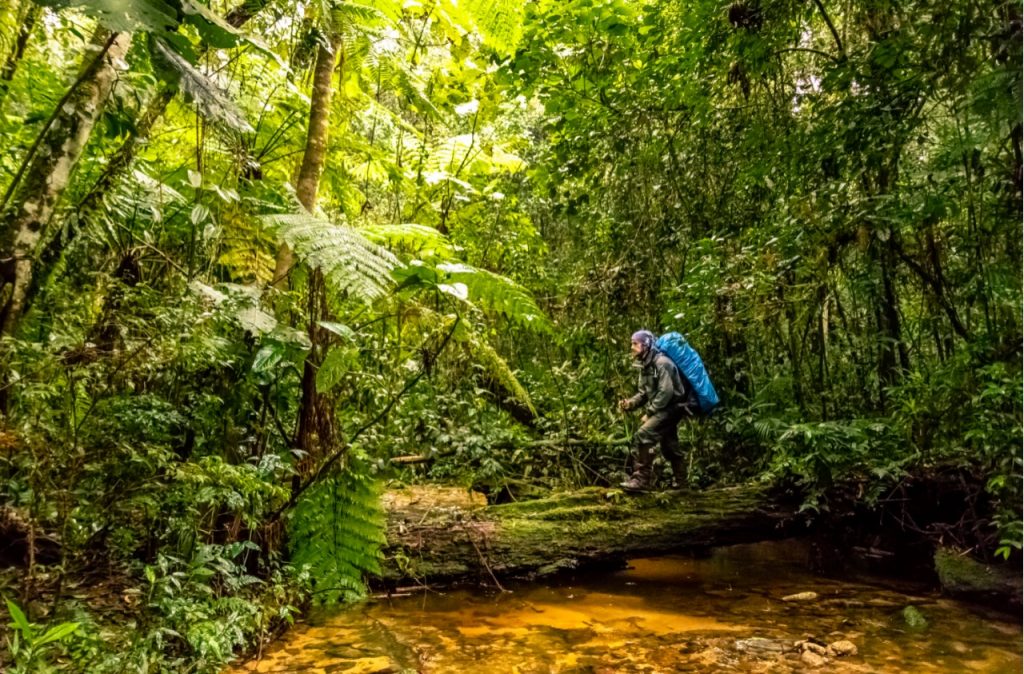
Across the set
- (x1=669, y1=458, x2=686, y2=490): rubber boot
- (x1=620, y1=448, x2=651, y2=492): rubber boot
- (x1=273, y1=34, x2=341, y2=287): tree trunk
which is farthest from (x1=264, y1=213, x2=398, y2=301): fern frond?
(x1=669, y1=458, x2=686, y2=490): rubber boot

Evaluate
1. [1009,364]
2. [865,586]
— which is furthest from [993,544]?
[1009,364]

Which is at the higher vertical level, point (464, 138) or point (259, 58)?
point (464, 138)

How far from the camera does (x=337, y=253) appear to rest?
3205 mm

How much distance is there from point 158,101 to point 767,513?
5622 millimetres

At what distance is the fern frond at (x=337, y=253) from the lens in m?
3.14

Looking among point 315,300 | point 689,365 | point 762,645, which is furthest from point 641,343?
point 315,300

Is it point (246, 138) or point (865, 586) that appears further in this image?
point (865, 586)

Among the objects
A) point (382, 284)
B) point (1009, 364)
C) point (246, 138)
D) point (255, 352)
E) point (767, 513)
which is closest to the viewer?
point (382, 284)

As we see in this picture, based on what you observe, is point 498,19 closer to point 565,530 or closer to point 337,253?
point 337,253

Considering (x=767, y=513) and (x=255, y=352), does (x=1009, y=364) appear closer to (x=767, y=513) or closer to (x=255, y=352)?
(x=767, y=513)

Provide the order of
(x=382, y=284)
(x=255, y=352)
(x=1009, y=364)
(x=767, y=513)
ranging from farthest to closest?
(x=767, y=513), (x=1009, y=364), (x=255, y=352), (x=382, y=284)

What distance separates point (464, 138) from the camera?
7.12 meters

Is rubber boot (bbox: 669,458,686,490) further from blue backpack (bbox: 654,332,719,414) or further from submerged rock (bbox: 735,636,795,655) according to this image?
submerged rock (bbox: 735,636,795,655)

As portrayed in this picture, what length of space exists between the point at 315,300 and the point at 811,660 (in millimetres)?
3486
